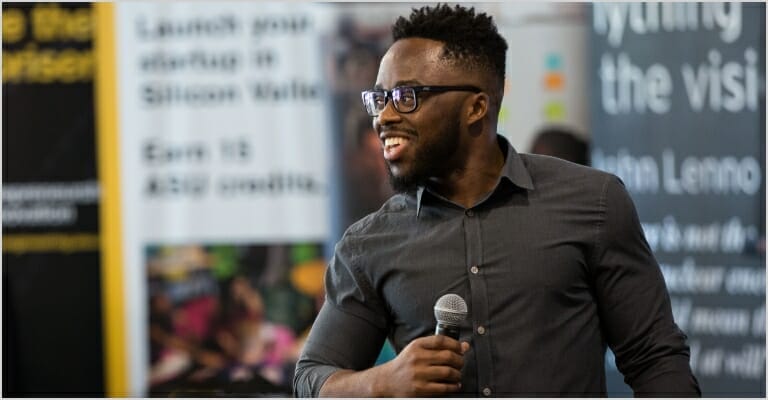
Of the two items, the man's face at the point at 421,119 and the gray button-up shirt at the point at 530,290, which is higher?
the man's face at the point at 421,119

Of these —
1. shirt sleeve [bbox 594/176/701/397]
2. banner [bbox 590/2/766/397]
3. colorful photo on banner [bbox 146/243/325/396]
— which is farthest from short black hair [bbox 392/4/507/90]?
colorful photo on banner [bbox 146/243/325/396]

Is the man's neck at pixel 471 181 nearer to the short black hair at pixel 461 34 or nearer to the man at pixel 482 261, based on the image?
the man at pixel 482 261

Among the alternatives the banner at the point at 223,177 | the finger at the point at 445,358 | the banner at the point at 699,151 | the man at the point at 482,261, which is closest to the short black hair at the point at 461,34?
the man at the point at 482,261

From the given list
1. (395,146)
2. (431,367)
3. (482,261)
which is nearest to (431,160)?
(395,146)

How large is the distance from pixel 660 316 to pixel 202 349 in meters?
3.52

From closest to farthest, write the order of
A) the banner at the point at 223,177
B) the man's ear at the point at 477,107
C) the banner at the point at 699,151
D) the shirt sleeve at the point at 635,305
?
1. the shirt sleeve at the point at 635,305
2. the man's ear at the point at 477,107
3. the banner at the point at 699,151
4. the banner at the point at 223,177

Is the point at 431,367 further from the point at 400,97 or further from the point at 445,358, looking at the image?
the point at 400,97

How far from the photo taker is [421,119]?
2.17 m

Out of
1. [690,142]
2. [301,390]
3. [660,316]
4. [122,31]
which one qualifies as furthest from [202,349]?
[660,316]

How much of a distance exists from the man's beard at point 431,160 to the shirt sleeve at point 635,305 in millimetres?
312

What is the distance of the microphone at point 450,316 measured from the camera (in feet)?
Result: 6.68

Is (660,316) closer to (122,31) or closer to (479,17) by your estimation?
(479,17)

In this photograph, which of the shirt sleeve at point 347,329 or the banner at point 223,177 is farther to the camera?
the banner at point 223,177

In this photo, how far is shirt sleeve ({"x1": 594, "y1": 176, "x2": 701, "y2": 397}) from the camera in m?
2.12
